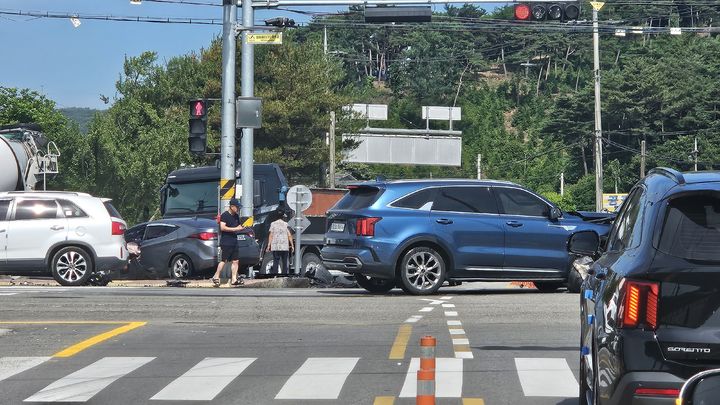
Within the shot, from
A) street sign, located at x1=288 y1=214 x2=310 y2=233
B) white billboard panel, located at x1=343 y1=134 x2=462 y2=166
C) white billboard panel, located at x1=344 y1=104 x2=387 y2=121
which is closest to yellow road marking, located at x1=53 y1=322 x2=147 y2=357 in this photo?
street sign, located at x1=288 y1=214 x2=310 y2=233

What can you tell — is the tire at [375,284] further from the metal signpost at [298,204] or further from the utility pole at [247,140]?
the utility pole at [247,140]

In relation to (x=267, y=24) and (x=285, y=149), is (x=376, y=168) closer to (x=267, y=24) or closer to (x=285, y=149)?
(x=285, y=149)

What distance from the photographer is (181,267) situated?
28359 millimetres

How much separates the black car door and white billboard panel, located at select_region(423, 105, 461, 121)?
5529cm

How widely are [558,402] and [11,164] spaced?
2183 cm

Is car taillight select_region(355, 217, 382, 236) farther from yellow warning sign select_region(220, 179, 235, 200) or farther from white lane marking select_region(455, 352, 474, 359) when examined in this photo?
yellow warning sign select_region(220, 179, 235, 200)

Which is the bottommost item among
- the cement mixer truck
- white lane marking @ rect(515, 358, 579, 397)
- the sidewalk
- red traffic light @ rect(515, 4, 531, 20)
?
the sidewalk

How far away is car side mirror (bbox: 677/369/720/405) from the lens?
5805 millimetres

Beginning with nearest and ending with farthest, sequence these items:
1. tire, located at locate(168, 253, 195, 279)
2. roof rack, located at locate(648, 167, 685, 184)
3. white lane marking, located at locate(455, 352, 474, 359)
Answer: roof rack, located at locate(648, 167, 685, 184) < white lane marking, located at locate(455, 352, 474, 359) < tire, located at locate(168, 253, 195, 279)

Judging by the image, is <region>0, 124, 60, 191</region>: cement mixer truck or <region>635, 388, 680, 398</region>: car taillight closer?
<region>635, 388, 680, 398</region>: car taillight

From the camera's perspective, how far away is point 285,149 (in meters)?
64.9

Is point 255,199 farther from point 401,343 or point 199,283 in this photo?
point 401,343

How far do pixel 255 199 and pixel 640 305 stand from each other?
25993 millimetres

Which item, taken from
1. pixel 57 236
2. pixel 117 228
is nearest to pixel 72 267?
pixel 57 236
